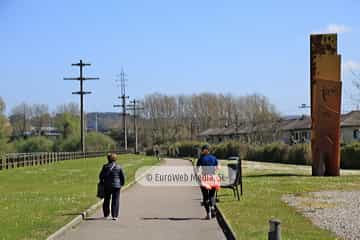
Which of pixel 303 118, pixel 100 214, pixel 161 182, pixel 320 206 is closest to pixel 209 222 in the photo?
pixel 100 214

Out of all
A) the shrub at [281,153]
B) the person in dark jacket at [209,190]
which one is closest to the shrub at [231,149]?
the shrub at [281,153]

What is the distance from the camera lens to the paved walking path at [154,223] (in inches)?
532

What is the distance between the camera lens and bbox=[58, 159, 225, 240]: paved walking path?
1352cm

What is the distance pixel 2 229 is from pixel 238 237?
16.2ft

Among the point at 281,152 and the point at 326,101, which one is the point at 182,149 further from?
the point at 326,101

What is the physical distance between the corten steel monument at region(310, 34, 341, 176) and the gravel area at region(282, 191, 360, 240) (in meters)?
9.75

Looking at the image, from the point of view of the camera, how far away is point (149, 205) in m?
20.4

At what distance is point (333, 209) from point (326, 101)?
16.3 m

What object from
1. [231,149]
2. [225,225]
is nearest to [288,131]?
[231,149]

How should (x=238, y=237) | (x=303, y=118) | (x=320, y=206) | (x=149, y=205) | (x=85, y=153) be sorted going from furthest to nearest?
(x=303, y=118), (x=85, y=153), (x=149, y=205), (x=320, y=206), (x=238, y=237)

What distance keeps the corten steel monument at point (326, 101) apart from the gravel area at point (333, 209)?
32.0 feet

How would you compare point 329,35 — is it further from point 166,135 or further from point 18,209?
point 166,135

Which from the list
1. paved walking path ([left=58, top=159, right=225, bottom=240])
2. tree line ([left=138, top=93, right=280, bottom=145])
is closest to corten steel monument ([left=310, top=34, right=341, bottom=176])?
paved walking path ([left=58, top=159, right=225, bottom=240])

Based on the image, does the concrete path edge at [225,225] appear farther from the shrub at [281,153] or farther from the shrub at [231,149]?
the shrub at [231,149]
